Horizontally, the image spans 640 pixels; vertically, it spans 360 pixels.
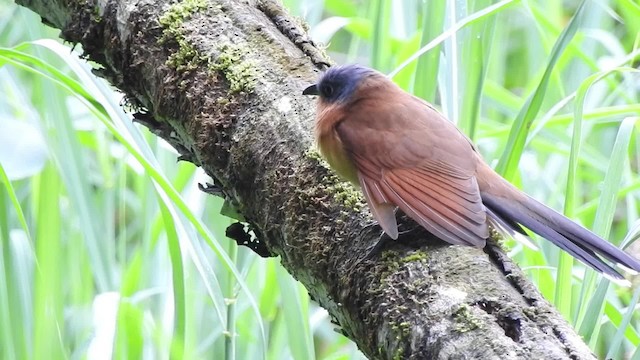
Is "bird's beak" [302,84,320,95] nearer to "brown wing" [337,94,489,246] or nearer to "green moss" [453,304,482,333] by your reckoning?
"brown wing" [337,94,489,246]

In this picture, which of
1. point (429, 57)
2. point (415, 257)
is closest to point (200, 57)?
point (429, 57)

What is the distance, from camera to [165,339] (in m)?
2.10

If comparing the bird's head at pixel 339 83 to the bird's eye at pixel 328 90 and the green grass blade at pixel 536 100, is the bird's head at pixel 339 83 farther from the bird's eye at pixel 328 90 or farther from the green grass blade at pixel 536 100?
the green grass blade at pixel 536 100

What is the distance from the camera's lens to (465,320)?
121 cm

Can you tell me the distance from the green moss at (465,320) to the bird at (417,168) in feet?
1.12

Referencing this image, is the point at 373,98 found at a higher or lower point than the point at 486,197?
higher

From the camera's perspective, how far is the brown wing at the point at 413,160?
5.59 ft

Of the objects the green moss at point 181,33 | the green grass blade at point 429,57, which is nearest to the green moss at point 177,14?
the green moss at point 181,33

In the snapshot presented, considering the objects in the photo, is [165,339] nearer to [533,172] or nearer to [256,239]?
[256,239]

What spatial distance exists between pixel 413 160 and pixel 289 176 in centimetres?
40

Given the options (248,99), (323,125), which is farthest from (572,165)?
(248,99)

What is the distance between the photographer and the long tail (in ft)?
5.48

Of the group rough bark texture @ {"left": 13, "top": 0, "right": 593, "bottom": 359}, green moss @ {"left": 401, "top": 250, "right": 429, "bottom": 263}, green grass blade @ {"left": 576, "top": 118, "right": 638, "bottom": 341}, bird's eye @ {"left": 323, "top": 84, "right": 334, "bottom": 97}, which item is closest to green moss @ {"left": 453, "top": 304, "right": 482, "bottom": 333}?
rough bark texture @ {"left": 13, "top": 0, "right": 593, "bottom": 359}

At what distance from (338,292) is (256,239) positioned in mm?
377
